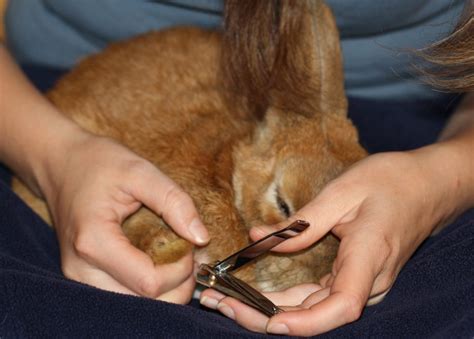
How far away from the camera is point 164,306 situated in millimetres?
1265

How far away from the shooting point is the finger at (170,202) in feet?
4.63

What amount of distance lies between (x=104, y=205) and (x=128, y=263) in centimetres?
14

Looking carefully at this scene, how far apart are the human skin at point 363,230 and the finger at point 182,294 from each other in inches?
2.5

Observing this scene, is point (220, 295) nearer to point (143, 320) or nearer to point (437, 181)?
point (143, 320)

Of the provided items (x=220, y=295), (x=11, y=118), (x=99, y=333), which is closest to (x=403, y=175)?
(x=220, y=295)

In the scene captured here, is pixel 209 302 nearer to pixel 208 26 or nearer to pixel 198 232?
pixel 198 232

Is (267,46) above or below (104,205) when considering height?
above

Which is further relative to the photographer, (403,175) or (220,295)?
(403,175)

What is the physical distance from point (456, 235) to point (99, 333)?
0.70 m

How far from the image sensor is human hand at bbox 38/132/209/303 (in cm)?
141

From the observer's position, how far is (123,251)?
1.41 m

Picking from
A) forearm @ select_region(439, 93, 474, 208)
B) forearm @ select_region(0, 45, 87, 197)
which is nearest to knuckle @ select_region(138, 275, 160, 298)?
forearm @ select_region(0, 45, 87, 197)

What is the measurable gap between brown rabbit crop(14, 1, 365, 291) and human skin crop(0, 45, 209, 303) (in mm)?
45

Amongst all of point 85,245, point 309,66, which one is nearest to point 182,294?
point 85,245
